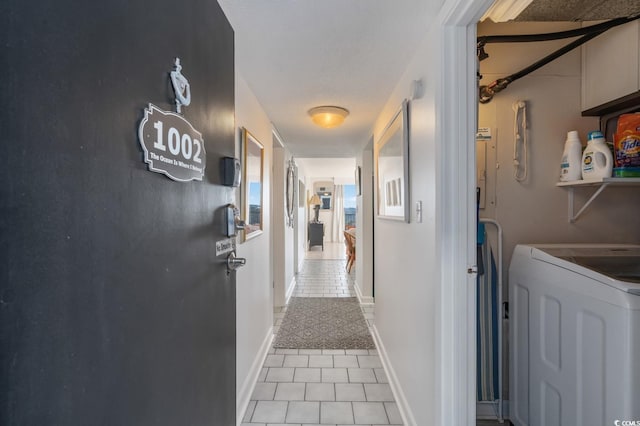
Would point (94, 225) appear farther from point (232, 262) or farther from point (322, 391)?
point (322, 391)

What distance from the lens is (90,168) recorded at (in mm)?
497

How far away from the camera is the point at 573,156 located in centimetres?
158

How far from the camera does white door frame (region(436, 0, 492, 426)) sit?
121 centimetres

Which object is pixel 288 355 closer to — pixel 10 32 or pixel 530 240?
pixel 530 240

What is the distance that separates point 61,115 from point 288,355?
252cm

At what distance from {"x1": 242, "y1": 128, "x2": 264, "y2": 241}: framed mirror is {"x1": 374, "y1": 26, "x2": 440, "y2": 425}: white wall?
100 cm

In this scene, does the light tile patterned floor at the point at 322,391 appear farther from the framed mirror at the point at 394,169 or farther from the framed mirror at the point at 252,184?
the framed mirror at the point at 394,169

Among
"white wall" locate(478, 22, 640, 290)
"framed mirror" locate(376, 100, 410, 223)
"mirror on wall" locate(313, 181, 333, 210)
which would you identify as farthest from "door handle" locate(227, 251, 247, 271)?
"mirror on wall" locate(313, 181, 333, 210)

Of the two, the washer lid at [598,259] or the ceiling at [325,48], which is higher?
the ceiling at [325,48]

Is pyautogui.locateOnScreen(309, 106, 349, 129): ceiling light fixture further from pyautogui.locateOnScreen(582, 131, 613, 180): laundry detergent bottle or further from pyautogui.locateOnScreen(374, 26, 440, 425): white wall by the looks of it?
pyautogui.locateOnScreen(582, 131, 613, 180): laundry detergent bottle

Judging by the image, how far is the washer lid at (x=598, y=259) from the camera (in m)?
1.19

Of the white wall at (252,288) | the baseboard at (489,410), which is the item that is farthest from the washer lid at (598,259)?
the white wall at (252,288)

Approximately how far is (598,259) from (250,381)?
208cm

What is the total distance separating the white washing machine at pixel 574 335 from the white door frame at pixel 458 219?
418mm
